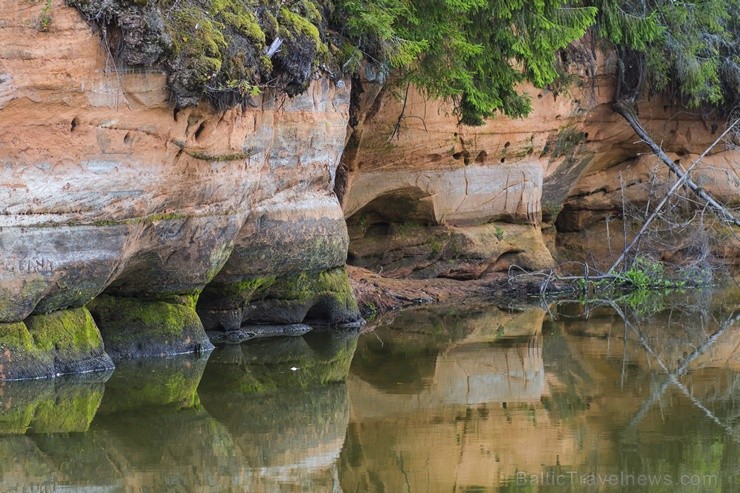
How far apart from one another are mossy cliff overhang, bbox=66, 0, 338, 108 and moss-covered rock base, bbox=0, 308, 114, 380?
2.78 metres

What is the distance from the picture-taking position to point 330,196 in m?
18.2

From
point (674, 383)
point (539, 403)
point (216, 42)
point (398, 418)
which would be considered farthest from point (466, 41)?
point (398, 418)

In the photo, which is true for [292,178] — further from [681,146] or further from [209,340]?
[681,146]

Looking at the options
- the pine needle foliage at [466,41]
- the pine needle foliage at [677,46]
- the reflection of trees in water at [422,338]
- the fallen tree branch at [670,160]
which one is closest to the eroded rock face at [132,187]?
the pine needle foliage at [466,41]

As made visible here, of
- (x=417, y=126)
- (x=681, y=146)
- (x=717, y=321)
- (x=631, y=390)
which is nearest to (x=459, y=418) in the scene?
(x=631, y=390)

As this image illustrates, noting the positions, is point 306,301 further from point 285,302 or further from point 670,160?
point 670,160

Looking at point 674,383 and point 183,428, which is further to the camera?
point 674,383

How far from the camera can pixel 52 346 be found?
13266 mm

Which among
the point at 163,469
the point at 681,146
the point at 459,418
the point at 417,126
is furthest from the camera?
the point at 681,146

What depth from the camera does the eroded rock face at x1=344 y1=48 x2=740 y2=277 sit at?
2119 centimetres

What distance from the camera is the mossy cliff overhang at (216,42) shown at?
12.7 metres

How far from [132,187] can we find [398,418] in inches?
169

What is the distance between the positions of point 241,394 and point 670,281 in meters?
13.3

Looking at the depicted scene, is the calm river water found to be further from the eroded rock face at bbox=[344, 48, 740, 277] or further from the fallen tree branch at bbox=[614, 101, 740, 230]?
the fallen tree branch at bbox=[614, 101, 740, 230]
